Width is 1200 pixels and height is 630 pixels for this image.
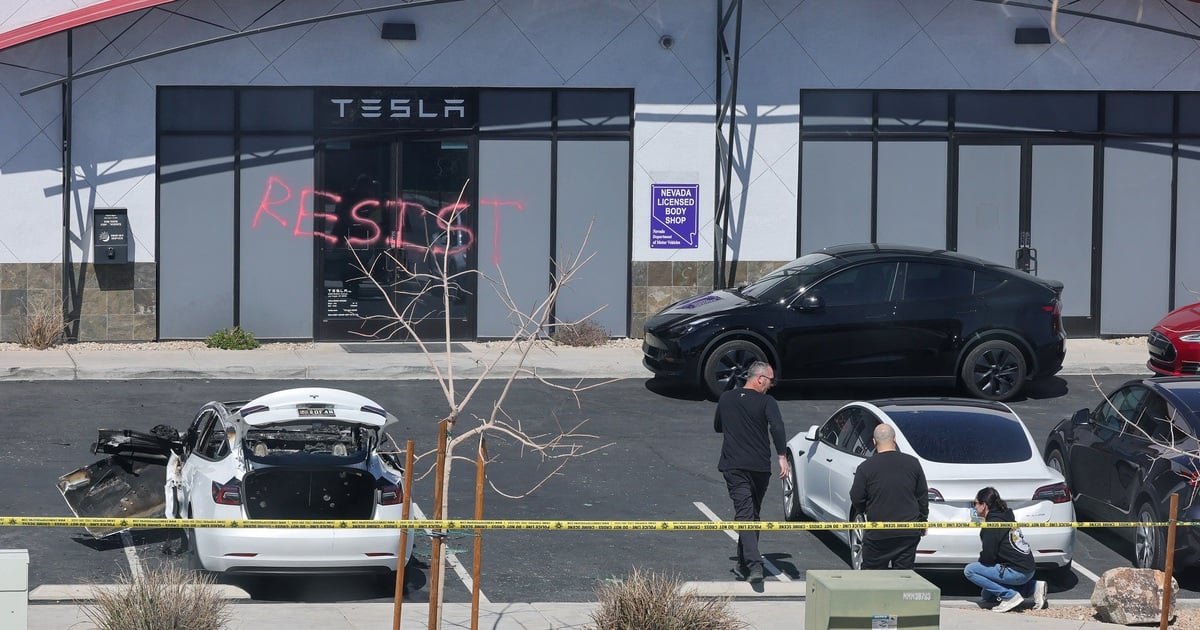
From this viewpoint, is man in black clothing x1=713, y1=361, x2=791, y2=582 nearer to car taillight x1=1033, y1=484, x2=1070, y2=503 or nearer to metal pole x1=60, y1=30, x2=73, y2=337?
car taillight x1=1033, y1=484, x2=1070, y2=503

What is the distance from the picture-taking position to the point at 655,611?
29.5 feet

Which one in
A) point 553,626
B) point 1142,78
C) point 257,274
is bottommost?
point 553,626

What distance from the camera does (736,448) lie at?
1124 cm

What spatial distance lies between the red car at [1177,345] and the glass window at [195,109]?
12.5 metres

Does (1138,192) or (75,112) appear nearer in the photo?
(75,112)

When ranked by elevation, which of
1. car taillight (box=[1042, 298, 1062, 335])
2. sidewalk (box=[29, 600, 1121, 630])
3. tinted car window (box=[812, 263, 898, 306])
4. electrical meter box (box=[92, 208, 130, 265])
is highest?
electrical meter box (box=[92, 208, 130, 265])

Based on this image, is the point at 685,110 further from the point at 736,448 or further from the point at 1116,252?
the point at 736,448

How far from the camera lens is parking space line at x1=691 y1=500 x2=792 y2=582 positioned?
11453 millimetres

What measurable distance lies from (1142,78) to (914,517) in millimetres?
14425

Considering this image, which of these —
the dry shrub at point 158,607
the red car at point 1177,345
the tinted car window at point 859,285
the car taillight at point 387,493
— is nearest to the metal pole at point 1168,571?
the car taillight at point 387,493

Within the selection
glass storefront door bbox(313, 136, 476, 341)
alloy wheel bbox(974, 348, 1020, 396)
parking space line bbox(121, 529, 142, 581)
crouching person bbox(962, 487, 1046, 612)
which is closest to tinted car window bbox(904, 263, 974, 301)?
alloy wheel bbox(974, 348, 1020, 396)

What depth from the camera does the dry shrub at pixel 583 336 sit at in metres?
21.6

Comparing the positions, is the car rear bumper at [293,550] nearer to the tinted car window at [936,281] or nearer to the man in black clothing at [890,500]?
the man in black clothing at [890,500]

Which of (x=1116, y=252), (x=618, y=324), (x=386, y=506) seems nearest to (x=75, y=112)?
(x=618, y=324)
